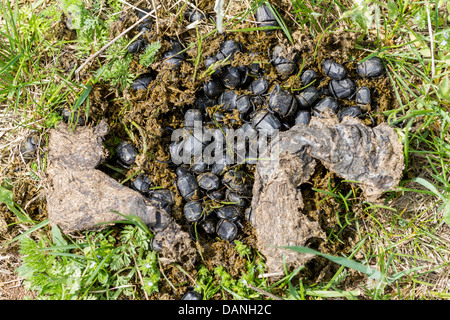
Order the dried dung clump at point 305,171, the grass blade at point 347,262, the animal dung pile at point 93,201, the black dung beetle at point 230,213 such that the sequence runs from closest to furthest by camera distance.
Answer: the grass blade at point 347,262 < the dried dung clump at point 305,171 < the animal dung pile at point 93,201 < the black dung beetle at point 230,213

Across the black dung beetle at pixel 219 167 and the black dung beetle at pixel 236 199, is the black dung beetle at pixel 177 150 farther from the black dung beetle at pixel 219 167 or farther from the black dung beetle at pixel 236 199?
the black dung beetle at pixel 236 199

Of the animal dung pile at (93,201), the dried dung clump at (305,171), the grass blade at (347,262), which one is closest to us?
the grass blade at (347,262)

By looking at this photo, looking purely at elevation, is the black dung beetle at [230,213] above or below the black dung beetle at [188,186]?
below

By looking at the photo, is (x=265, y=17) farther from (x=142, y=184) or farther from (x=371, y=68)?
(x=142, y=184)

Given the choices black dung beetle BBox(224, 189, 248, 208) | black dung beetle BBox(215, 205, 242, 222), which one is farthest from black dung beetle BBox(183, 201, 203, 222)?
black dung beetle BBox(224, 189, 248, 208)

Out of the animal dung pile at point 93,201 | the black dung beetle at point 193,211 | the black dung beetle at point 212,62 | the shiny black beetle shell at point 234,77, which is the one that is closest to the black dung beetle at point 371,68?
the shiny black beetle shell at point 234,77

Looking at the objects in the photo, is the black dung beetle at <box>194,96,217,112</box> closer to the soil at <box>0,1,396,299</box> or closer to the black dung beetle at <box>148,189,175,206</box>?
the soil at <box>0,1,396,299</box>

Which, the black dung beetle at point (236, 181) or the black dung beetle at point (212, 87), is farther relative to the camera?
the black dung beetle at point (212, 87)
